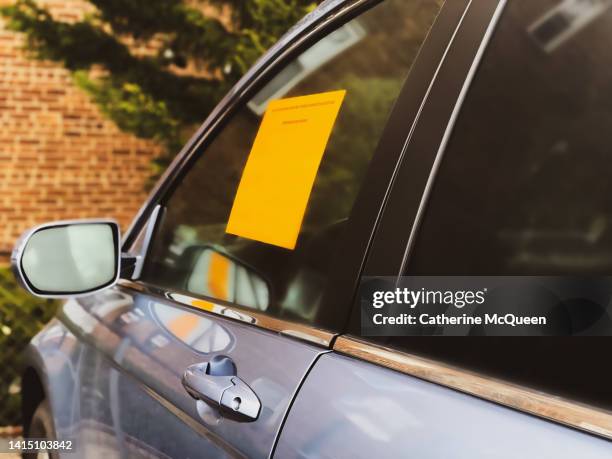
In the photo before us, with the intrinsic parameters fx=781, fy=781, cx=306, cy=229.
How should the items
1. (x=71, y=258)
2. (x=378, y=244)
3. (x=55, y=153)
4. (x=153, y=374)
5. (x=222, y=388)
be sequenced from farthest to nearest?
(x=55, y=153) → (x=71, y=258) → (x=153, y=374) → (x=222, y=388) → (x=378, y=244)

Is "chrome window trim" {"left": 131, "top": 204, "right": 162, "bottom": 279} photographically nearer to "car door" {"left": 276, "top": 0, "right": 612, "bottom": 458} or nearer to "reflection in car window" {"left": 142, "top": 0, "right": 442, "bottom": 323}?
"reflection in car window" {"left": 142, "top": 0, "right": 442, "bottom": 323}

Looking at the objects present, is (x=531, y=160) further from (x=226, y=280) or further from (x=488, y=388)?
(x=226, y=280)

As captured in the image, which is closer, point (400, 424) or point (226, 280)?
point (400, 424)

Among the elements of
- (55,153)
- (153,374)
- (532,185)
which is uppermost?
(55,153)

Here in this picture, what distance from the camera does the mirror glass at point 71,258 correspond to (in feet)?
5.96

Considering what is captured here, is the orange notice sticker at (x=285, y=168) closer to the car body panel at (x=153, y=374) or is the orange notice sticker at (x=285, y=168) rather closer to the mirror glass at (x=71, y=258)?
the car body panel at (x=153, y=374)

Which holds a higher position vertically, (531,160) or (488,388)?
(531,160)

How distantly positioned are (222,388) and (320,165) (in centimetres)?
40

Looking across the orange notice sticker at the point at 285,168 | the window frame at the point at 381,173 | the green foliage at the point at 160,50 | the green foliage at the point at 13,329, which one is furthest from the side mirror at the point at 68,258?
the green foliage at the point at 160,50

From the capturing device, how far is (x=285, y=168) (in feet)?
4.41

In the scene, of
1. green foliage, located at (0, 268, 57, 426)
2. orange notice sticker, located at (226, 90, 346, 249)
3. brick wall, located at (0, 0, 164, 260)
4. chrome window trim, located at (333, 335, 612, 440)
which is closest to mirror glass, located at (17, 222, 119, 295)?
orange notice sticker, located at (226, 90, 346, 249)

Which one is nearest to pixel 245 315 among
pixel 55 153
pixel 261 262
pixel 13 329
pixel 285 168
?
pixel 261 262

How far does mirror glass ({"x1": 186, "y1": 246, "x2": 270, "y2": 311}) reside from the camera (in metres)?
1.47

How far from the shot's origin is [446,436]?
819mm
